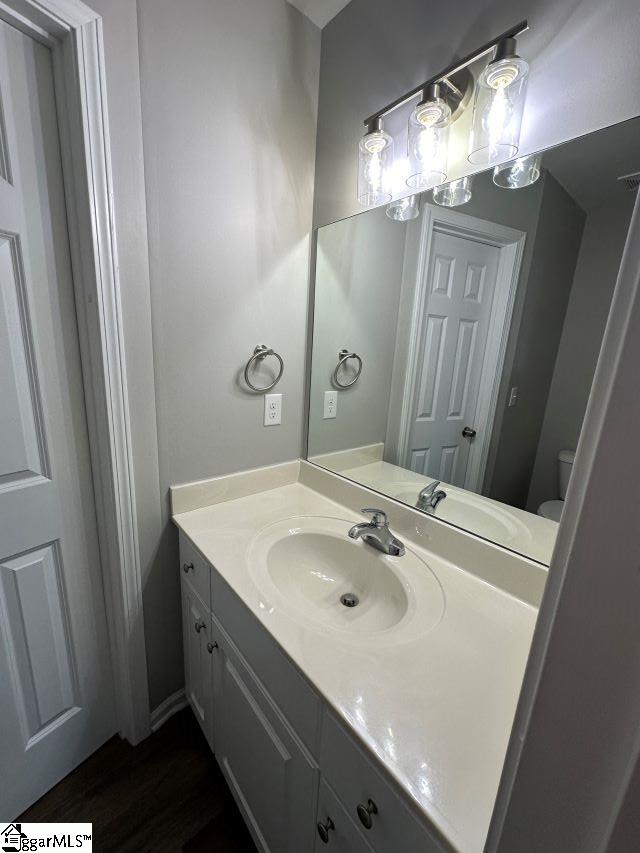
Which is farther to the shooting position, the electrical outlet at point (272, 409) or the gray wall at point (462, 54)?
the electrical outlet at point (272, 409)

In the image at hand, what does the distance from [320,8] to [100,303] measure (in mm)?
1135

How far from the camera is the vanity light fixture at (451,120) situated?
732 mm

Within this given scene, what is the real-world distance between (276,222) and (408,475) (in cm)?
95

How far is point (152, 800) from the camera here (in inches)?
42.5

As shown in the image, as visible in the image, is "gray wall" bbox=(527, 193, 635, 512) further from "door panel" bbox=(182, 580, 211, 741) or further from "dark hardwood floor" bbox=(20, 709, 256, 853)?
"dark hardwood floor" bbox=(20, 709, 256, 853)

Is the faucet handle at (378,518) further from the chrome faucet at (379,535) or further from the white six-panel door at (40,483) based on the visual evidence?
the white six-panel door at (40,483)

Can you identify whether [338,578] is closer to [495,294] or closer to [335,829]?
[335,829]

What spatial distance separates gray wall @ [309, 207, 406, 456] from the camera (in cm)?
116

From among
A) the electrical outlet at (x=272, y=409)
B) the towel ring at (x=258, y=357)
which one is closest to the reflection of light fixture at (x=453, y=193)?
the towel ring at (x=258, y=357)

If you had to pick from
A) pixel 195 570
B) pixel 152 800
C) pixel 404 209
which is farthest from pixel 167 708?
pixel 404 209

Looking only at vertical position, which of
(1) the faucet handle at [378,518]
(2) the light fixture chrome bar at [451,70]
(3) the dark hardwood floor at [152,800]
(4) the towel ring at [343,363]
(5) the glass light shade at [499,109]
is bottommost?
(3) the dark hardwood floor at [152,800]

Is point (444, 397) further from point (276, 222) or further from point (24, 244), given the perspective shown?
point (24, 244)

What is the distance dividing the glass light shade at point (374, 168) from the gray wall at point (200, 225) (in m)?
0.27

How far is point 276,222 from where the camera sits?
1.19 metres
